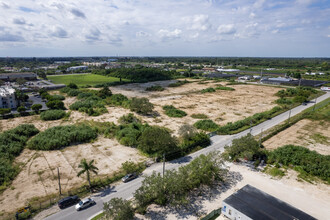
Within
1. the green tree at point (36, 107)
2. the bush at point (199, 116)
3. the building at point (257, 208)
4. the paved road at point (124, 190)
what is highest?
the green tree at point (36, 107)

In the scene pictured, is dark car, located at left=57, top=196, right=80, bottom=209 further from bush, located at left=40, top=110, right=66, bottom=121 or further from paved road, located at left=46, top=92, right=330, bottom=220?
bush, located at left=40, top=110, right=66, bottom=121

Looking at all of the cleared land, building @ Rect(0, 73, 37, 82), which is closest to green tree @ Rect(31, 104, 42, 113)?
the cleared land

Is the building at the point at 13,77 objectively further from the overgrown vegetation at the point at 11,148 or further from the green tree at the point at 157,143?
the green tree at the point at 157,143

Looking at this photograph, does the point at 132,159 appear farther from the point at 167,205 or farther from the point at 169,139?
the point at 167,205

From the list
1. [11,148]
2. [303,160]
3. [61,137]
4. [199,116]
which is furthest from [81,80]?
[303,160]

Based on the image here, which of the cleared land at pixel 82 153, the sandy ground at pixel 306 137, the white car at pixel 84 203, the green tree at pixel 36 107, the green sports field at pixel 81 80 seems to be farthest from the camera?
the green sports field at pixel 81 80

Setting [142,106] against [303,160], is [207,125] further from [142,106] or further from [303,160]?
[303,160]

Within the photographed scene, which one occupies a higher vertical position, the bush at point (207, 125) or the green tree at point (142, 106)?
the green tree at point (142, 106)

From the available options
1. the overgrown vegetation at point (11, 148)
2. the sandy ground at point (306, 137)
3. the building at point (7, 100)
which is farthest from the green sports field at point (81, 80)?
the sandy ground at point (306, 137)
